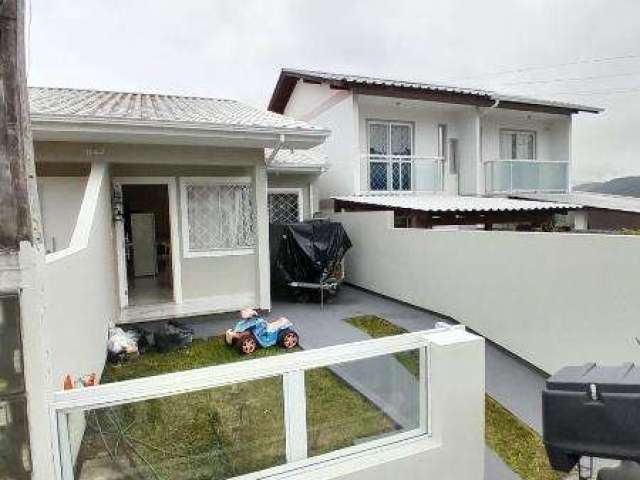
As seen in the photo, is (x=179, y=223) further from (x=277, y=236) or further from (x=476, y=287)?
(x=476, y=287)

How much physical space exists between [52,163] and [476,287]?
354 inches

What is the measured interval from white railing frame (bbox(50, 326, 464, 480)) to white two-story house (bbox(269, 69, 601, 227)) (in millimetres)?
9276

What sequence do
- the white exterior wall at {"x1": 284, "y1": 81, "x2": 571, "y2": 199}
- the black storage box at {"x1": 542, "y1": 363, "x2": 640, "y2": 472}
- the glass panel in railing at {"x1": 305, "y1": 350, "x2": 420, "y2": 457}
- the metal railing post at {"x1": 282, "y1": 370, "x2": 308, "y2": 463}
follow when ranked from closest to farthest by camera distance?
the black storage box at {"x1": 542, "y1": 363, "x2": 640, "y2": 472}, the metal railing post at {"x1": 282, "y1": 370, "x2": 308, "y2": 463}, the glass panel in railing at {"x1": 305, "y1": 350, "x2": 420, "y2": 457}, the white exterior wall at {"x1": 284, "y1": 81, "x2": 571, "y2": 199}

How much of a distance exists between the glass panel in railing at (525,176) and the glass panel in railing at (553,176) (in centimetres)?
41

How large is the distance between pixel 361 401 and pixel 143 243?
13406 mm

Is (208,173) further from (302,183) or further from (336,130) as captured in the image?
(336,130)

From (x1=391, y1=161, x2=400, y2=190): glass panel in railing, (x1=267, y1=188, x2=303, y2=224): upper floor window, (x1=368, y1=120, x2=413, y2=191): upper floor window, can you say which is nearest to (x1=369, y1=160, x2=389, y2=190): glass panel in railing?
(x1=368, y1=120, x2=413, y2=191): upper floor window

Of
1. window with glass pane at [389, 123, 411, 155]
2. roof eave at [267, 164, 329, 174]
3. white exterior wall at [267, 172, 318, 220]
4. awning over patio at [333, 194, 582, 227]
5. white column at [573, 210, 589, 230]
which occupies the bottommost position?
white column at [573, 210, 589, 230]

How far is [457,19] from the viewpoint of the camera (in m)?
15.0

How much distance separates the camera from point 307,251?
36.0 feet

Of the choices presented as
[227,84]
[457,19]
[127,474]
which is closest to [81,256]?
[127,474]

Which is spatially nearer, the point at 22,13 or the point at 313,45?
the point at 22,13

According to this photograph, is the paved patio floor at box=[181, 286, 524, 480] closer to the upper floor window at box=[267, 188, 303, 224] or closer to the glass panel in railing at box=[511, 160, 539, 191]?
the upper floor window at box=[267, 188, 303, 224]

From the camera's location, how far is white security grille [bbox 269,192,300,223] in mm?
14531
